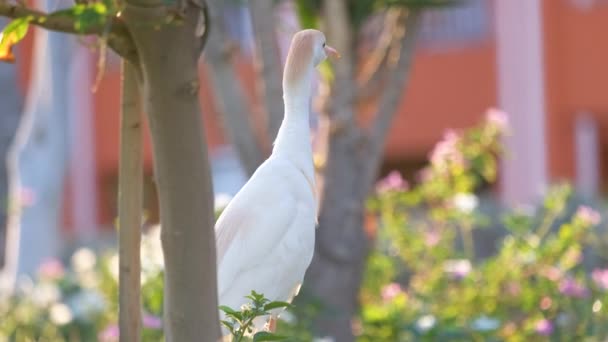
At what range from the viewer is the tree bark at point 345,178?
4879 mm

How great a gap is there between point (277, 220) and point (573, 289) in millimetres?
1929

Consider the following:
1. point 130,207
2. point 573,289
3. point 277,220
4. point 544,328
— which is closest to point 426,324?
point 544,328

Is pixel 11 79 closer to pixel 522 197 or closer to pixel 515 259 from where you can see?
pixel 522 197

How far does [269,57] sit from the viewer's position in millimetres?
4723

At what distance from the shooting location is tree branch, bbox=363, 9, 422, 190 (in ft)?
16.7

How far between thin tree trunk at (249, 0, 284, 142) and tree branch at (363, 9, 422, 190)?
0.51 meters

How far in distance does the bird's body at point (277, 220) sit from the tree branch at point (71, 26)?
16.1 inches

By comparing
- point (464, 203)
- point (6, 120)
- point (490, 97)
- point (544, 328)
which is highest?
point (6, 120)

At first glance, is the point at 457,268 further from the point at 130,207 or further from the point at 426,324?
the point at 130,207

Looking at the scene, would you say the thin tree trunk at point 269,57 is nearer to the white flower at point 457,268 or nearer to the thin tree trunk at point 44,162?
the white flower at point 457,268

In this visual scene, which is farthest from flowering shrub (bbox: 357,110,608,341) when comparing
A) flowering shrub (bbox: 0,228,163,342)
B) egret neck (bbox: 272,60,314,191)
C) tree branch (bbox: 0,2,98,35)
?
tree branch (bbox: 0,2,98,35)

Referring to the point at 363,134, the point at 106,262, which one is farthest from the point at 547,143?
the point at 363,134

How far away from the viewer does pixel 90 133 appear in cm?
1505

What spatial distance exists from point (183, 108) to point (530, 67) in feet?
34.7
